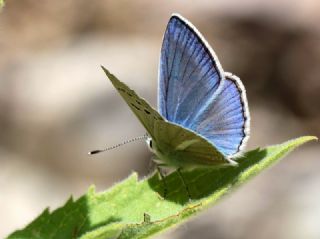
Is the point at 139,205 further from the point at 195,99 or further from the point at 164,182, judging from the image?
the point at 195,99

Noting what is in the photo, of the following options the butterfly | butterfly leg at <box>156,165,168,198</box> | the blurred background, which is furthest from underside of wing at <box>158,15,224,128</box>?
the blurred background

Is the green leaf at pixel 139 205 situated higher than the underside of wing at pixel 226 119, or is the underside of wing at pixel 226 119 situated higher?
the underside of wing at pixel 226 119

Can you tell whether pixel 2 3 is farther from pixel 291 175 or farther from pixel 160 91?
pixel 291 175

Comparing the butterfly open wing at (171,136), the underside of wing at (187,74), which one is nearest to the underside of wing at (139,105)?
the butterfly open wing at (171,136)

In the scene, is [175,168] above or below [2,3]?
below

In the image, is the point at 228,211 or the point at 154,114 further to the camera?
the point at 228,211

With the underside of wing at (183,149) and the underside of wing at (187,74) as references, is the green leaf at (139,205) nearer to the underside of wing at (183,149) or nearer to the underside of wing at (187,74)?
the underside of wing at (183,149)

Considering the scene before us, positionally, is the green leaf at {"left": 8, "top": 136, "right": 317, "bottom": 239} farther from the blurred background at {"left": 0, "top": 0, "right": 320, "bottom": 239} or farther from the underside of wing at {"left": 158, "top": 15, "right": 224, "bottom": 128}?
the blurred background at {"left": 0, "top": 0, "right": 320, "bottom": 239}

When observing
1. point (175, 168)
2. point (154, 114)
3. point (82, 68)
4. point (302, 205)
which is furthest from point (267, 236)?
point (154, 114)
